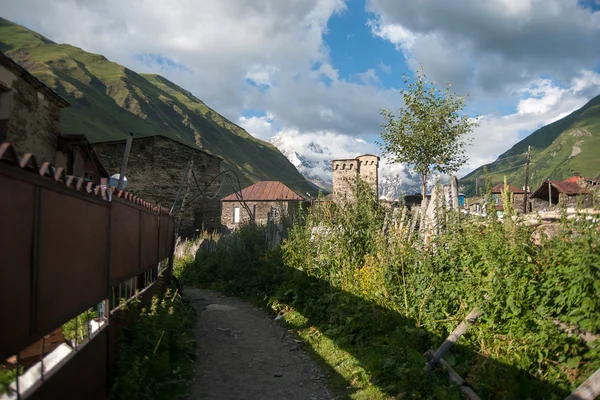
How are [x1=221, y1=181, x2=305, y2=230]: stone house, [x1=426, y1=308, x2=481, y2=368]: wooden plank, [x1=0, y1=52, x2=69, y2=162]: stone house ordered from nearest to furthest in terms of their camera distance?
[x1=426, y1=308, x2=481, y2=368]: wooden plank, [x1=0, y1=52, x2=69, y2=162]: stone house, [x1=221, y1=181, x2=305, y2=230]: stone house

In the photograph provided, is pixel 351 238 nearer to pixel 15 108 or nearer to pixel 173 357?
pixel 173 357

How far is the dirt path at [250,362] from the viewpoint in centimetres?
571

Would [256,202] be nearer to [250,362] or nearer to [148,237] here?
[148,237]

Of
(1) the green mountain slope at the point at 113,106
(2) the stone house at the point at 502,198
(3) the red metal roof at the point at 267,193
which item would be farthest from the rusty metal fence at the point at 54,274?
(1) the green mountain slope at the point at 113,106

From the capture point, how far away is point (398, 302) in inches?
262

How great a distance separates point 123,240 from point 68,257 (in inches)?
79.3

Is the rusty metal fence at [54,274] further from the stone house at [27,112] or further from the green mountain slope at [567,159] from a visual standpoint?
the green mountain slope at [567,159]

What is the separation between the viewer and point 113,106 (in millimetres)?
131750

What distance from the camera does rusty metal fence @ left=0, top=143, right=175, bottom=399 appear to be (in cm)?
232

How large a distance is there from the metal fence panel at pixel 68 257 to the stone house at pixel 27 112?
6005mm

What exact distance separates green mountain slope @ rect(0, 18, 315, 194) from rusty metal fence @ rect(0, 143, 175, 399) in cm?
10237

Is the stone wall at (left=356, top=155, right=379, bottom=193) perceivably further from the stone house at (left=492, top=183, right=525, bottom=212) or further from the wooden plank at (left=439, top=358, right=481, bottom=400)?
the wooden plank at (left=439, top=358, right=481, bottom=400)

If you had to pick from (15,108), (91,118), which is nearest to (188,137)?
(91,118)

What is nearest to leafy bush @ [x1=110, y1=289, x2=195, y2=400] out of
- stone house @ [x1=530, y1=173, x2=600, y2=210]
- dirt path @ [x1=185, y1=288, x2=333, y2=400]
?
dirt path @ [x1=185, y1=288, x2=333, y2=400]
